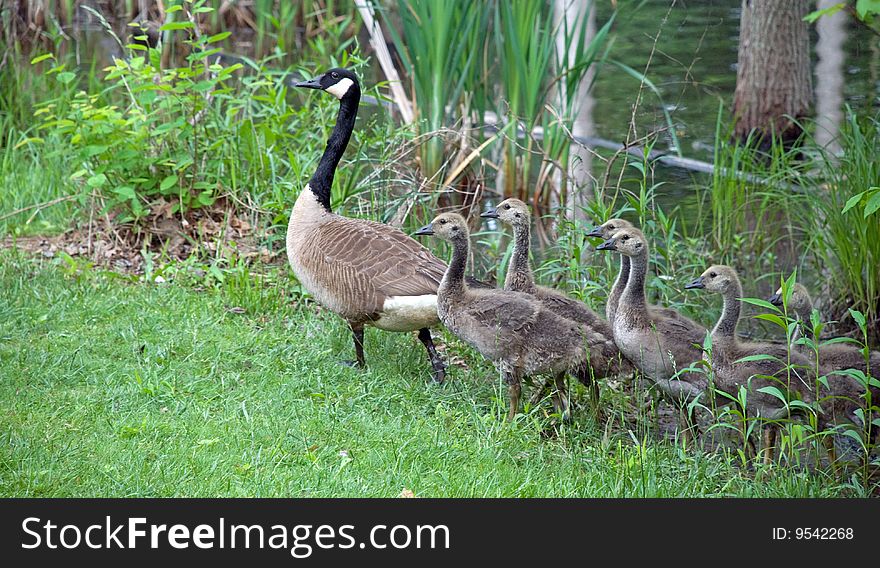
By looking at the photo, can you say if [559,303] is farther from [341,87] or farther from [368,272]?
[341,87]

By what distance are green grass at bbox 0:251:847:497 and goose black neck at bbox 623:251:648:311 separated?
77 cm

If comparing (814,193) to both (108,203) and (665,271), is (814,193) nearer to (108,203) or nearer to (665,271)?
(665,271)

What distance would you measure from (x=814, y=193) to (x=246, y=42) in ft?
37.6

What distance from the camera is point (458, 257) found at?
19.1ft

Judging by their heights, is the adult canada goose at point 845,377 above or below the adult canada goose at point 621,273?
below

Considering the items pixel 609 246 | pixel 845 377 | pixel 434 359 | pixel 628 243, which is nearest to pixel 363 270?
pixel 434 359

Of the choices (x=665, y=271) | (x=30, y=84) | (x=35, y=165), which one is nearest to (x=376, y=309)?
(x=665, y=271)

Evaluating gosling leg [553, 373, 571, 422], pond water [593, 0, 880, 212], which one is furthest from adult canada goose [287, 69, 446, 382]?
pond water [593, 0, 880, 212]

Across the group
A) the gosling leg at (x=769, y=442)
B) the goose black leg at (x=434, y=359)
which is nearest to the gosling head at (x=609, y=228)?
the goose black leg at (x=434, y=359)

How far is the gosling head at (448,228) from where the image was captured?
5969mm

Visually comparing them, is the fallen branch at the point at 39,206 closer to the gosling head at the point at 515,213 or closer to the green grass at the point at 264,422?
the green grass at the point at 264,422

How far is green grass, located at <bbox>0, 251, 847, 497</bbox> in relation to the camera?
478cm

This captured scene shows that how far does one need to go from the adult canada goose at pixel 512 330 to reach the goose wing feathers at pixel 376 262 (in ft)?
0.90

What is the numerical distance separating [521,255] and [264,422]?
1904mm
